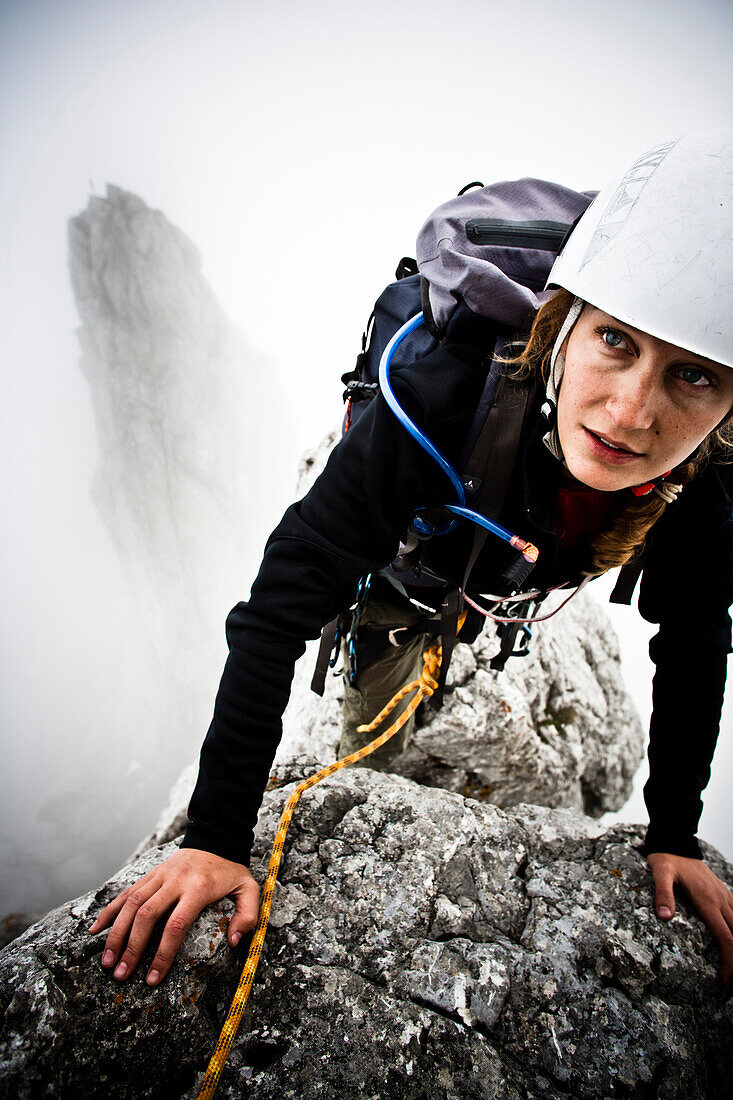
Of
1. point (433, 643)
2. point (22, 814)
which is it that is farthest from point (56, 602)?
point (433, 643)

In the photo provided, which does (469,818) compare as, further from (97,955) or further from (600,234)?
(600,234)

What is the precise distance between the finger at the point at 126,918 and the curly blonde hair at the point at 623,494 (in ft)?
5.92

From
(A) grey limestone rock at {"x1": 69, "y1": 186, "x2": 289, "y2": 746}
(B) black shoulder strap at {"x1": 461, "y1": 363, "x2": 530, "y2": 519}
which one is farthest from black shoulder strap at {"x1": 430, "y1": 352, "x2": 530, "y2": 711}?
(A) grey limestone rock at {"x1": 69, "y1": 186, "x2": 289, "y2": 746}

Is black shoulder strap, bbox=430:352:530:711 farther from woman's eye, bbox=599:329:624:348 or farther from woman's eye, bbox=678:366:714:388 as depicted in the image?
woman's eye, bbox=678:366:714:388

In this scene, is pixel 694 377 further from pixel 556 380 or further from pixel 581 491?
pixel 581 491

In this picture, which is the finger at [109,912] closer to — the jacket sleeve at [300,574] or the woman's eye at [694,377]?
the jacket sleeve at [300,574]

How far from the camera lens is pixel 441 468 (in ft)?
4.50

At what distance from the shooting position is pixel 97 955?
119 centimetres

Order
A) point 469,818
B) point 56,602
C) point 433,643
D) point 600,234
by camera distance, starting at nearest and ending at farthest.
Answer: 1. point 600,234
2. point 469,818
3. point 433,643
4. point 56,602

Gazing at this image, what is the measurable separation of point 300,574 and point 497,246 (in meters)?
1.29

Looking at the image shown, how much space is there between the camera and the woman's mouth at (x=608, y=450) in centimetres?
123

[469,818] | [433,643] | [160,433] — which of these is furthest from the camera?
[160,433]

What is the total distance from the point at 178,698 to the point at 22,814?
865cm

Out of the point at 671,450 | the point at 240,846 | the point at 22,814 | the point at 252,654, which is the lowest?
the point at 22,814
